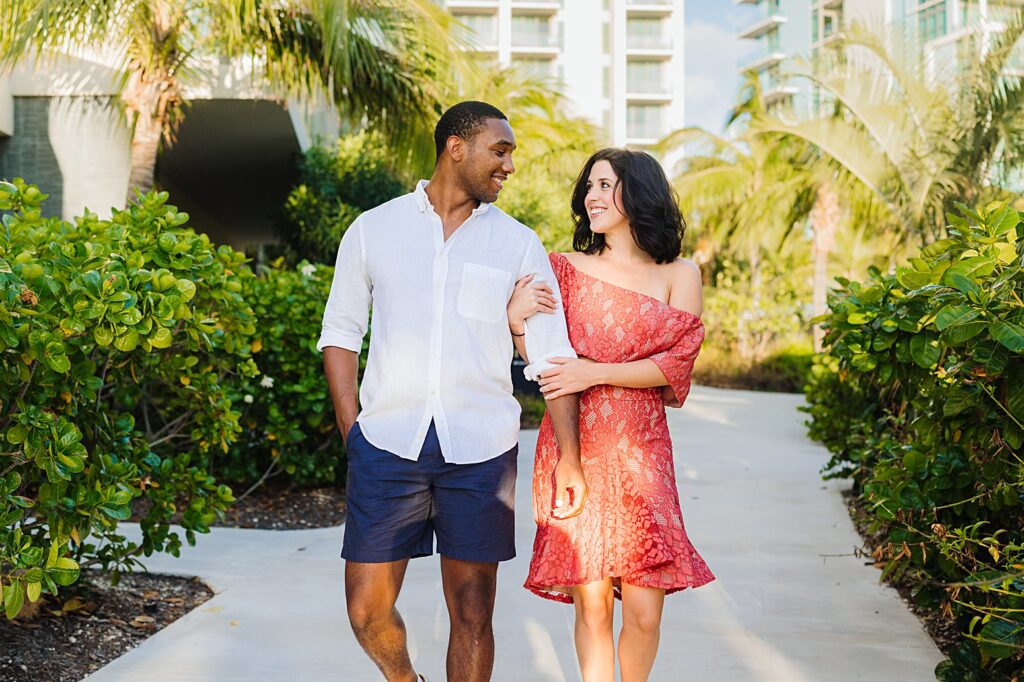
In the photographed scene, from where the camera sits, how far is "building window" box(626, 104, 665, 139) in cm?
6869

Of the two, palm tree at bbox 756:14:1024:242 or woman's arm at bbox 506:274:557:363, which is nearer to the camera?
woman's arm at bbox 506:274:557:363

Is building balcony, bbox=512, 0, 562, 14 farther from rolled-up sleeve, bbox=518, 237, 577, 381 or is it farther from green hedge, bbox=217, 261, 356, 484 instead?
rolled-up sleeve, bbox=518, 237, 577, 381

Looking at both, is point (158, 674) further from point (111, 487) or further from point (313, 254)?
point (313, 254)

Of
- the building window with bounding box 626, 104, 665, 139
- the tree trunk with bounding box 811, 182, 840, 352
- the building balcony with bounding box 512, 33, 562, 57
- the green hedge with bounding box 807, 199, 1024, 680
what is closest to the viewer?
the green hedge with bounding box 807, 199, 1024, 680

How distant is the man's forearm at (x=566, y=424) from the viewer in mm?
3285

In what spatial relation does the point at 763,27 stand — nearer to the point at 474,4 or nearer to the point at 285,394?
the point at 474,4

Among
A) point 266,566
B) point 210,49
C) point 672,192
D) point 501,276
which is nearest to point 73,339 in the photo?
point 501,276

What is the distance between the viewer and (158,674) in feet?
13.5

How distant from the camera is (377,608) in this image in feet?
10.4

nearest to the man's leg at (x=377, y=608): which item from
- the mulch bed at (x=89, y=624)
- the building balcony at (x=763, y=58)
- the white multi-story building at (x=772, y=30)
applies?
the mulch bed at (x=89, y=624)

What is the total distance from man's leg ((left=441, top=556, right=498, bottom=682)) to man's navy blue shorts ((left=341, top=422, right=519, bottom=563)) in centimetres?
6

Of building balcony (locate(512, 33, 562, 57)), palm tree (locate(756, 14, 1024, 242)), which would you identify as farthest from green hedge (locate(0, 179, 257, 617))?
building balcony (locate(512, 33, 562, 57))

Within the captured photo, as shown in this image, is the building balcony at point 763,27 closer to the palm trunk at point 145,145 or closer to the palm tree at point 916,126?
the palm tree at point 916,126

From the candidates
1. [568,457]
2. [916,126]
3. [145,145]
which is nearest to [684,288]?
[568,457]
